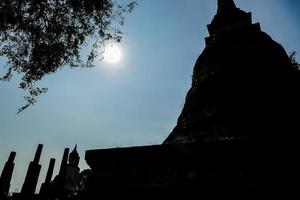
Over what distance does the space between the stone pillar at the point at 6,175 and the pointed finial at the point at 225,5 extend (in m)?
12.8

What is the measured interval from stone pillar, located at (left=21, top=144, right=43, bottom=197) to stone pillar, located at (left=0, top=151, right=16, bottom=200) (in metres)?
0.59

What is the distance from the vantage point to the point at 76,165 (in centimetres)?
1958

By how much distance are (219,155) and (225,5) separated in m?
12.6

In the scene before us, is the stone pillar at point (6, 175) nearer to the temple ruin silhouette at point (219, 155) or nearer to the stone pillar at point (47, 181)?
the temple ruin silhouette at point (219, 155)

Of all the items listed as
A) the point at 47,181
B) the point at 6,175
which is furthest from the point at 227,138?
the point at 6,175

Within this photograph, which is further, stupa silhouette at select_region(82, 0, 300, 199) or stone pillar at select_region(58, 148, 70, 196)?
stone pillar at select_region(58, 148, 70, 196)

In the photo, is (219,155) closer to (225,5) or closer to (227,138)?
(227,138)

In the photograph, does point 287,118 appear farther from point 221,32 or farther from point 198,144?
point 221,32

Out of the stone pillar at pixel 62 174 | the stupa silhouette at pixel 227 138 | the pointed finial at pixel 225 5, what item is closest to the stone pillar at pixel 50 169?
the stone pillar at pixel 62 174

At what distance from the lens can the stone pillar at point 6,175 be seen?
5.87m

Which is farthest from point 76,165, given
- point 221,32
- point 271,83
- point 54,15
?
point 271,83

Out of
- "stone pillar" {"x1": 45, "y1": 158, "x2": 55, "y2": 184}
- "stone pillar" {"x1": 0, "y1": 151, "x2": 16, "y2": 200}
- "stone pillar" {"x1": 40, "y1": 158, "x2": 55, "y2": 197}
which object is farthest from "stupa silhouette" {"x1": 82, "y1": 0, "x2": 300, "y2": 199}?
"stone pillar" {"x1": 0, "y1": 151, "x2": 16, "y2": 200}

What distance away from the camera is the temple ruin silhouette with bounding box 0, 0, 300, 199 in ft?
16.7

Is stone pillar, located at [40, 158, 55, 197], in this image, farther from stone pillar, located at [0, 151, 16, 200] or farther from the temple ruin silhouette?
stone pillar, located at [0, 151, 16, 200]
